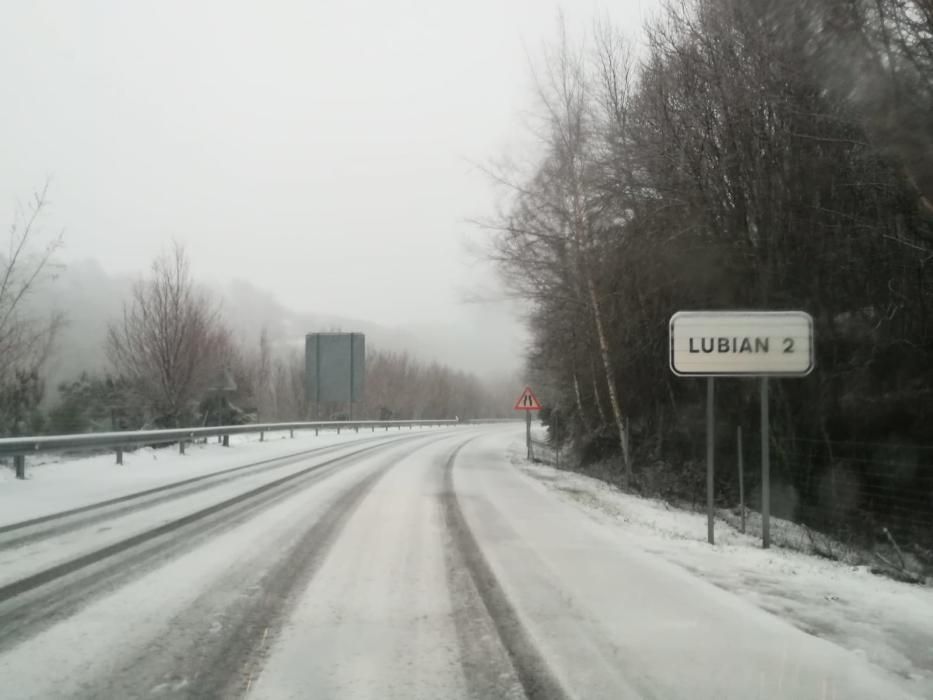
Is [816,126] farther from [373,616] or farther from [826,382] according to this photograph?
[373,616]

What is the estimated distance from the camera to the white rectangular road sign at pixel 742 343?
924cm

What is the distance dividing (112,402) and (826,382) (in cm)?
2547

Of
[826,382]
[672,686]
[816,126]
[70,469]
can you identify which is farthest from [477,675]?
[70,469]

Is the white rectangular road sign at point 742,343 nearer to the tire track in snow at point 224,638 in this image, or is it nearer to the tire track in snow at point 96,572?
the tire track in snow at point 224,638

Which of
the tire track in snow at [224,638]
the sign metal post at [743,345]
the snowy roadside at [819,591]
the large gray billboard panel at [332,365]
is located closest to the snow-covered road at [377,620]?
the tire track in snow at [224,638]

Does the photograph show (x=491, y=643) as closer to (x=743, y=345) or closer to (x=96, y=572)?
(x=96, y=572)

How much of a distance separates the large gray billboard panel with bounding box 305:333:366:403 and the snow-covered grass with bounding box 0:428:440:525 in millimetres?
21676

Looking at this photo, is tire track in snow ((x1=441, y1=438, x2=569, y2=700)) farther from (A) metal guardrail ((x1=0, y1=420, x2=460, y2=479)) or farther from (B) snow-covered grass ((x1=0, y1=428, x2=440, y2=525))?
(A) metal guardrail ((x1=0, y1=420, x2=460, y2=479))

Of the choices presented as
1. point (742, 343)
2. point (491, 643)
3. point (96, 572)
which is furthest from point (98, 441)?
point (491, 643)

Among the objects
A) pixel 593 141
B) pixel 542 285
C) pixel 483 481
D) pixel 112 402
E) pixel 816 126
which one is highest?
pixel 593 141

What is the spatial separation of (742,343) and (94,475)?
1311 centimetres

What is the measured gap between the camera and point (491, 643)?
4.79 meters

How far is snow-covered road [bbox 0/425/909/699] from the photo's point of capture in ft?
13.4

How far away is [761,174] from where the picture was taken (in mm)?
13938
